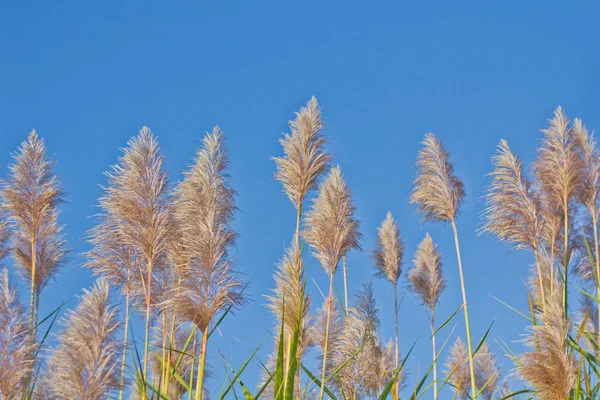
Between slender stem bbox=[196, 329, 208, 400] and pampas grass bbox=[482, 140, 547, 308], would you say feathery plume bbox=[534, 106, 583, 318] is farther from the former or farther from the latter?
slender stem bbox=[196, 329, 208, 400]

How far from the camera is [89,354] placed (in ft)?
11.4

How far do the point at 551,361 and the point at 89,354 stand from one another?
96.3 inches

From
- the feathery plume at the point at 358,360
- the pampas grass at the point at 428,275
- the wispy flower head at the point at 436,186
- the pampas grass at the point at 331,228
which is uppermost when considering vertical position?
the pampas grass at the point at 428,275

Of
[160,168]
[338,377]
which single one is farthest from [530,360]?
[160,168]

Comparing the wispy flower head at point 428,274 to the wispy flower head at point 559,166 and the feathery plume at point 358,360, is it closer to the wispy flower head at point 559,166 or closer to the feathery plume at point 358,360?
the wispy flower head at point 559,166

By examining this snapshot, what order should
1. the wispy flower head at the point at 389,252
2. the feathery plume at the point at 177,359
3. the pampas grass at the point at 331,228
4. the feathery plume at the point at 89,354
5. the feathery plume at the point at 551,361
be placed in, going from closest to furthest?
1. the feathery plume at the point at 89,354
2. the feathery plume at the point at 551,361
3. the pampas grass at the point at 331,228
4. the feathery plume at the point at 177,359
5. the wispy flower head at the point at 389,252

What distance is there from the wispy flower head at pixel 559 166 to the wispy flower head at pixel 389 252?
4045 millimetres

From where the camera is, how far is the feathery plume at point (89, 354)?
3.45 meters

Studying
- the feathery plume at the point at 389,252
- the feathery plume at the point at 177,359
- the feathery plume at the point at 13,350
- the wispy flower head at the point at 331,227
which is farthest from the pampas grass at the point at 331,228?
the feathery plume at the point at 389,252

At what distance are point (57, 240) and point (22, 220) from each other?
34 centimetres

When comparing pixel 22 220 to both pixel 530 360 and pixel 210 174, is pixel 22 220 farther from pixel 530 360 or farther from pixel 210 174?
pixel 530 360

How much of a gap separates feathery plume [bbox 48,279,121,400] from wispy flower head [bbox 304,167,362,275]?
1.75m

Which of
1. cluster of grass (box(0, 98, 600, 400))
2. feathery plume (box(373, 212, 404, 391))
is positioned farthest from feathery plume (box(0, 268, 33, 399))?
feathery plume (box(373, 212, 404, 391))

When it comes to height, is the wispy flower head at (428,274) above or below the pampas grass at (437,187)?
above
